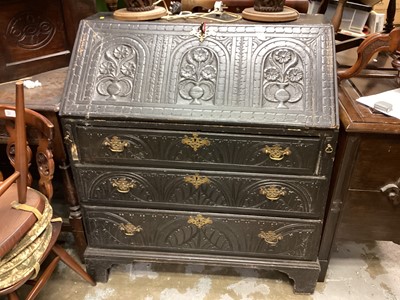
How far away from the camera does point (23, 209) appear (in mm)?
1296

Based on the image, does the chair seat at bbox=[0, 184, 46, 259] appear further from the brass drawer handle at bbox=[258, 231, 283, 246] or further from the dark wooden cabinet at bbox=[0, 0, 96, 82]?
the brass drawer handle at bbox=[258, 231, 283, 246]

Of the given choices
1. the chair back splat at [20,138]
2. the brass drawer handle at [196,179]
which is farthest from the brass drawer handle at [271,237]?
the chair back splat at [20,138]

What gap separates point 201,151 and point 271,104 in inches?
12.3

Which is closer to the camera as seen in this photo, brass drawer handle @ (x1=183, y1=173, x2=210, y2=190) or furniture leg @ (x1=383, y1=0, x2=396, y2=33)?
brass drawer handle @ (x1=183, y1=173, x2=210, y2=190)

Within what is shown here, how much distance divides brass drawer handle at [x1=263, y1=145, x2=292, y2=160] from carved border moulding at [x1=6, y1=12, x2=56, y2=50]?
44.7 inches

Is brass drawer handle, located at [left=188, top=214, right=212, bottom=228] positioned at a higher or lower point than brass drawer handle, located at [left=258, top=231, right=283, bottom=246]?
higher

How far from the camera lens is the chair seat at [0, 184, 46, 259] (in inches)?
47.3

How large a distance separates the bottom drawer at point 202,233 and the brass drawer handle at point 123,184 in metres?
0.13

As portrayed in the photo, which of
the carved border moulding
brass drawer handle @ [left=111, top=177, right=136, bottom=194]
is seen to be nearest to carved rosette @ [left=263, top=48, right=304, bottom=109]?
brass drawer handle @ [left=111, top=177, right=136, bottom=194]

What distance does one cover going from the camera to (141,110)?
1352 mm

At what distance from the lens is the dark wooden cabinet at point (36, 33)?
1585 mm

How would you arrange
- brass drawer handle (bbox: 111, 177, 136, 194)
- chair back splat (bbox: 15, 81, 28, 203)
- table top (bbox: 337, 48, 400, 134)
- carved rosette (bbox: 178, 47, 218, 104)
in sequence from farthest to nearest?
brass drawer handle (bbox: 111, 177, 136, 194) → carved rosette (bbox: 178, 47, 218, 104) → table top (bbox: 337, 48, 400, 134) → chair back splat (bbox: 15, 81, 28, 203)

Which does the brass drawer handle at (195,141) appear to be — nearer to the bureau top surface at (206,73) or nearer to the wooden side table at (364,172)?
the bureau top surface at (206,73)

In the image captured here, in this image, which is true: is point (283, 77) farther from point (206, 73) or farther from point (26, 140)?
point (26, 140)
